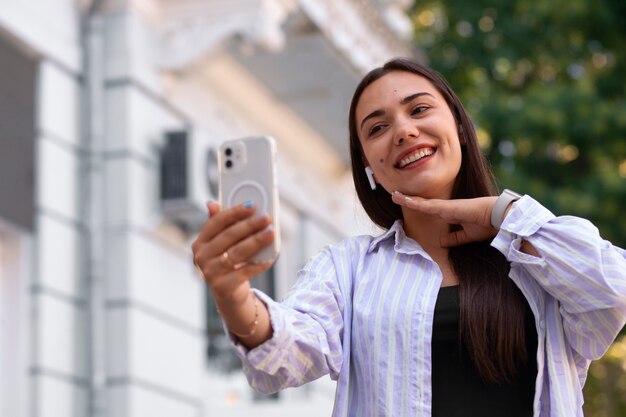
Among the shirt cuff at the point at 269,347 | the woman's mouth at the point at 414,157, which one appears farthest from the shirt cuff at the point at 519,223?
the shirt cuff at the point at 269,347

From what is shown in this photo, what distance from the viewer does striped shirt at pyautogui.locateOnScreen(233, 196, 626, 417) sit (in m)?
2.58

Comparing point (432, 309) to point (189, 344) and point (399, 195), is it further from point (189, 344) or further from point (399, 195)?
point (189, 344)

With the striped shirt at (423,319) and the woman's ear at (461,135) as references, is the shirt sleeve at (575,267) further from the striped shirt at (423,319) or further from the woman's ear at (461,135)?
the woman's ear at (461,135)

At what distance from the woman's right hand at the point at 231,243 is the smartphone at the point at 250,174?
37 millimetres

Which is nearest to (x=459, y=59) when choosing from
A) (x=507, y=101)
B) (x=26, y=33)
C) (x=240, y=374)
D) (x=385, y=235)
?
(x=507, y=101)

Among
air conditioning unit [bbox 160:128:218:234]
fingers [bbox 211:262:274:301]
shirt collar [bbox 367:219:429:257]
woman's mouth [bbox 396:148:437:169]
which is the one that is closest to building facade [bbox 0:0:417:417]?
air conditioning unit [bbox 160:128:218:234]

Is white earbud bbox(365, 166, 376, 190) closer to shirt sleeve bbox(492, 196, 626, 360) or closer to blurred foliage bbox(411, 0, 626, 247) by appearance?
shirt sleeve bbox(492, 196, 626, 360)

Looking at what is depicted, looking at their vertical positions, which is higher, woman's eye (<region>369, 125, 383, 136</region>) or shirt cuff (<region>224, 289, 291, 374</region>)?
woman's eye (<region>369, 125, 383, 136</region>)

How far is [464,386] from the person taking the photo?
2.65 meters

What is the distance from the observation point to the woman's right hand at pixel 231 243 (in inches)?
85.5

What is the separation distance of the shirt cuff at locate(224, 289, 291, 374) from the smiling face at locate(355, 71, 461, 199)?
1.79 feet

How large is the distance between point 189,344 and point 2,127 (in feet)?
7.82

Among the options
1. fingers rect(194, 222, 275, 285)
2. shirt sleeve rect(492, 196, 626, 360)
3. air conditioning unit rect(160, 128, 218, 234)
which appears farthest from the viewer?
air conditioning unit rect(160, 128, 218, 234)

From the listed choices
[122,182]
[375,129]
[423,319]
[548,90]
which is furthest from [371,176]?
[548,90]
